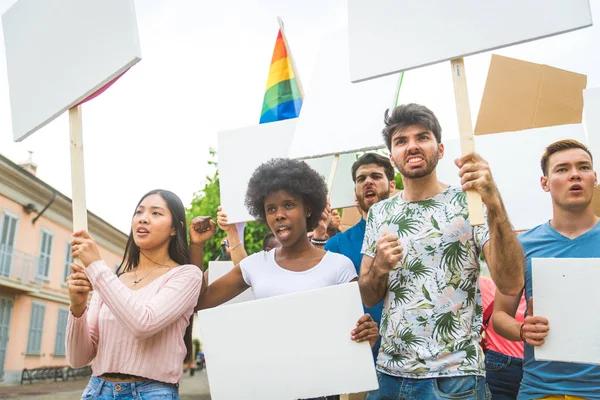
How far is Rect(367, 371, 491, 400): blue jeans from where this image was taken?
2.33 meters

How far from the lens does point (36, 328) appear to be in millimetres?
22016

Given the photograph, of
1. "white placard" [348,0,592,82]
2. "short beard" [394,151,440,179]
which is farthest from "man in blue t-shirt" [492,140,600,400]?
"white placard" [348,0,592,82]

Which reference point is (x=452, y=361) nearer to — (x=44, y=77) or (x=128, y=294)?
(x=128, y=294)

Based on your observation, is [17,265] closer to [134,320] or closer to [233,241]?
[233,241]

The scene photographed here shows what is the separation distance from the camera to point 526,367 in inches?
102

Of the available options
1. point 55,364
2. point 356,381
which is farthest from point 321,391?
point 55,364

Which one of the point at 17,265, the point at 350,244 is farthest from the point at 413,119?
the point at 17,265

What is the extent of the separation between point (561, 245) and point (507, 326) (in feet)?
1.51

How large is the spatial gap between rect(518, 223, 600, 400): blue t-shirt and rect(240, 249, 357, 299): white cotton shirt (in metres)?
0.85

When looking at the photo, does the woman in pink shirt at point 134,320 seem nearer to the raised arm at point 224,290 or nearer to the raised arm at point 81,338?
the raised arm at point 81,338

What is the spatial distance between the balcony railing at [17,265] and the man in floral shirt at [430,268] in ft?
64.9

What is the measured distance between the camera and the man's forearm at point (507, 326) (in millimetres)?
2488

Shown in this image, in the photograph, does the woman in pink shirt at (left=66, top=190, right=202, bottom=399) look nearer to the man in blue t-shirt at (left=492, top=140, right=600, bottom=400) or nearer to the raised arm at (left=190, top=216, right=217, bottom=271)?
the raised arm at (left=190, top=216, right=217, bottom=271)

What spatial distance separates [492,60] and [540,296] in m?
2.79
